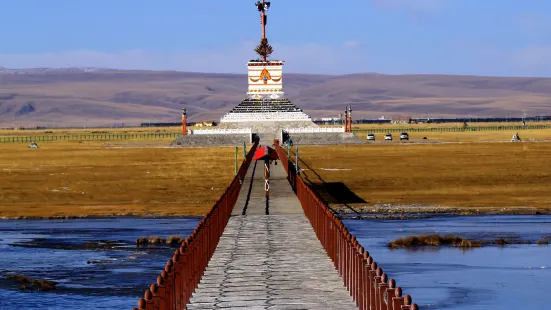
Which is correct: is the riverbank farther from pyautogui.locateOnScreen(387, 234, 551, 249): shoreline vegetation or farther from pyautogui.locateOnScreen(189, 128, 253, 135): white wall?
pyautogui.locateOnScreen(189, 128, 253, 135): white wall

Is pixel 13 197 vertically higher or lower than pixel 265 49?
lower

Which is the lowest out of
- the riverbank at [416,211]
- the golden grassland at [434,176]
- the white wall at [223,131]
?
the riverbank at [416,211]


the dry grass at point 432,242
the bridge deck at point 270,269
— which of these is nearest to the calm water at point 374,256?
the dry grass at point 432,242

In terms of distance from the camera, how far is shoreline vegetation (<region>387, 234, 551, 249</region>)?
38.6 m

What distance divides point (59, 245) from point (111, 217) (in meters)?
10.4

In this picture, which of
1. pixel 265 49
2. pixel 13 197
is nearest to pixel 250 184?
pixel 13 197

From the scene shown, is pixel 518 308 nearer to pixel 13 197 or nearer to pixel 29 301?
pixel 29 301

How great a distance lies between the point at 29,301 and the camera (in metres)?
28.8

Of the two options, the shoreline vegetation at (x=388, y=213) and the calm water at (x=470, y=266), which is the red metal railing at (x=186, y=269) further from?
the shoreline vegetation at (x=388, y=213)

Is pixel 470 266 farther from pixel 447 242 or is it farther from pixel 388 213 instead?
pixel 388 213

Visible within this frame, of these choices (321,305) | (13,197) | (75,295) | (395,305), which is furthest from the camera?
(13,197)

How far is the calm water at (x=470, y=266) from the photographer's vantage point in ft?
93.4

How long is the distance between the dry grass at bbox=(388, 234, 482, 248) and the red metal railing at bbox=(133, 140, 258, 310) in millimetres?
9696

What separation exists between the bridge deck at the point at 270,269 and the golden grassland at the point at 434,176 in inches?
747
